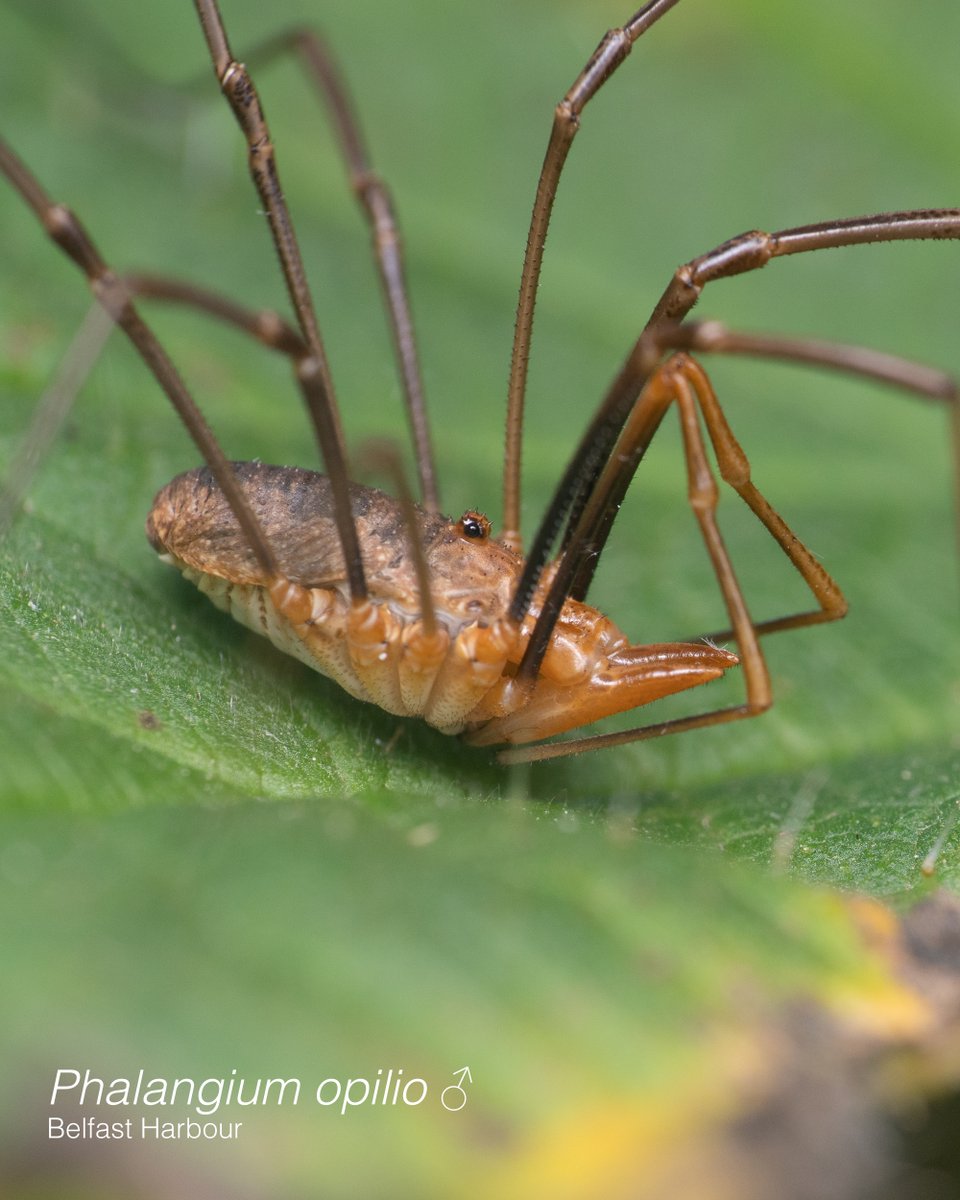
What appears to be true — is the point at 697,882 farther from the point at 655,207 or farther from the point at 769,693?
the point at 655,207

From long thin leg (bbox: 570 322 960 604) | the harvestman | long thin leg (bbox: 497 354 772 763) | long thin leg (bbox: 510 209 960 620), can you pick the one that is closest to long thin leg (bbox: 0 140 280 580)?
the harvestman

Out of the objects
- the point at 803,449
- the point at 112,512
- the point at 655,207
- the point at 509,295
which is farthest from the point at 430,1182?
the point at 655,207

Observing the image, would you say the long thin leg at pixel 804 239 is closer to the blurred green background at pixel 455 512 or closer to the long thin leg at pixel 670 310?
the long thin leg at pixel 670 310

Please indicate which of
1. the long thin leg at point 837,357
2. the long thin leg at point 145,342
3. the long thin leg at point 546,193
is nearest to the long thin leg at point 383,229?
the long thin leg at point 546,193

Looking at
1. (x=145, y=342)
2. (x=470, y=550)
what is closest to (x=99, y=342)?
(x=145, y=342)

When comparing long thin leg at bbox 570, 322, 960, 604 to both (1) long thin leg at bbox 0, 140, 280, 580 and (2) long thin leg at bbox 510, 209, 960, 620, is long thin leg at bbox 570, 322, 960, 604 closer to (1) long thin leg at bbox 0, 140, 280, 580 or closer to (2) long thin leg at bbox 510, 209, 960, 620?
(2) long thin leg at bbox 510, 209, 960, 620

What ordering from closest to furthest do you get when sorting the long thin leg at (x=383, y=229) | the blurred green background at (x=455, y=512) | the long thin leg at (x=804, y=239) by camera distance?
the blurred green background at (x=455, y=512)
the long thin leg at (x=804, y=239)
the long thin leg at (x=383, y=229)
